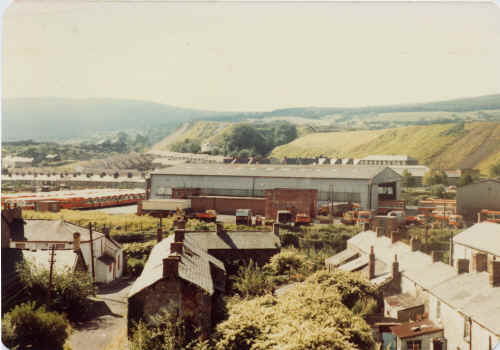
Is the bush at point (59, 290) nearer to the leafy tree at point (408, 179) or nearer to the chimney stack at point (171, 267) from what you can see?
the chimney stack at point (171, 267)

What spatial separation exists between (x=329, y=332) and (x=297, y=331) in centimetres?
46

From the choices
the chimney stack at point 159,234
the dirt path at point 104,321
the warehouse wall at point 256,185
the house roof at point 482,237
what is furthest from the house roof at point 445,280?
the dirt path at point 104,321

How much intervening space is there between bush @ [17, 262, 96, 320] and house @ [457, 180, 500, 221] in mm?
7805

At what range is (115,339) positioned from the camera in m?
7.80

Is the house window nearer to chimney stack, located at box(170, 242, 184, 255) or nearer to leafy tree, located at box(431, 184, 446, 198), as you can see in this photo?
leafy tree, located at box(431, 184, 446, 198)

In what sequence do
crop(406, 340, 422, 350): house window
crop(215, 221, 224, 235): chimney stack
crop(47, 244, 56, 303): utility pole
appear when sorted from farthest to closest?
crop(215, 221, 224, 235): chimney stack
crop(47, 244, 56, 303): utility pole
crop(406, 340, 422, 350): house window

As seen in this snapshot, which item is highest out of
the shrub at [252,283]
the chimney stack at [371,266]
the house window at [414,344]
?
the chimney stack at [371,266]

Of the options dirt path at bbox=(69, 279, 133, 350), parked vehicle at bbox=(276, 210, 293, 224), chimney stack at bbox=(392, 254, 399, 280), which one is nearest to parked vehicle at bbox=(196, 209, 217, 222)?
parked vehicle at bbox=(276, 210, 293, 224)

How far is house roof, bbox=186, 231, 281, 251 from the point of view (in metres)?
9.96

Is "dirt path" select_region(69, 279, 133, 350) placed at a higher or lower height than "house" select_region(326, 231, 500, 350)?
lower

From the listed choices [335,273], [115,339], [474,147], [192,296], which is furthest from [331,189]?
[115,339]

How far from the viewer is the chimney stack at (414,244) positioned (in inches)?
382

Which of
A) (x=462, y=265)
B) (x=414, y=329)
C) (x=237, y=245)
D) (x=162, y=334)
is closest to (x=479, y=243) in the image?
(x=462, y=265)

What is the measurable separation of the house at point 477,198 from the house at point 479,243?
0.36m
